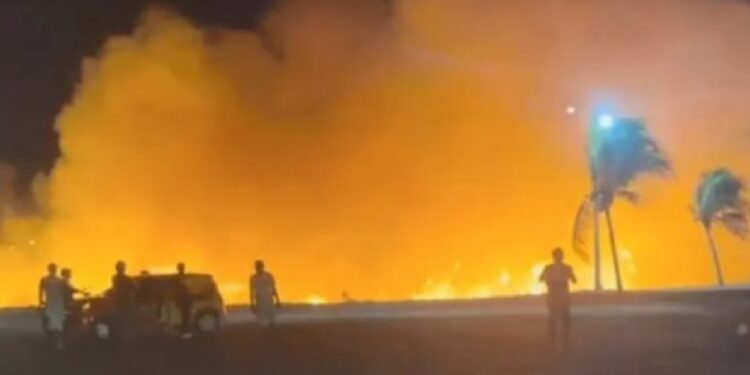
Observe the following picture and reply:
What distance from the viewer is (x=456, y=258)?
257 feet

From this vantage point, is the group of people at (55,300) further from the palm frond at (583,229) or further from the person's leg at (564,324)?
the palm frond at (583,229)

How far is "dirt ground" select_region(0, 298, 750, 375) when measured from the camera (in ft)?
65.6

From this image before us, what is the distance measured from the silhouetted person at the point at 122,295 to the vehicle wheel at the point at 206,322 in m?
1.98

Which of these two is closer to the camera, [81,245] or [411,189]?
[81,245]

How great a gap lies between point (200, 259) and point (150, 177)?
4.50m

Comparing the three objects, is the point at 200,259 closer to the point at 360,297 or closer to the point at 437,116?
the point at 360,297

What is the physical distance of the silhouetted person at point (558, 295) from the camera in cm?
→ 2195

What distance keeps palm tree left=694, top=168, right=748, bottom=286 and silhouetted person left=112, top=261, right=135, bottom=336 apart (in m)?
46.2

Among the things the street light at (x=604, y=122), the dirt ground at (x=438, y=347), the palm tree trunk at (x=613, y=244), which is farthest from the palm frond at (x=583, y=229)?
the dirt ground at (x=438, y=347)

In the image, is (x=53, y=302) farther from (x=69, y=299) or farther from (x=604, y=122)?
(x=604, y=122)

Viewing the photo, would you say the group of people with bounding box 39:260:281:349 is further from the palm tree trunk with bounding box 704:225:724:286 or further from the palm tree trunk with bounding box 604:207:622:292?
the palm tree trunk with bounding box 704:225:724:286

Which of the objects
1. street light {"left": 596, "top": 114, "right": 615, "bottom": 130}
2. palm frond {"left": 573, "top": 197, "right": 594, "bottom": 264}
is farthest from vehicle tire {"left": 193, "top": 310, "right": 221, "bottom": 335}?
palm frond {"left": 573, "top": 197, "right": 594, "bottom": 264}

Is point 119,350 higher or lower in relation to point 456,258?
lower

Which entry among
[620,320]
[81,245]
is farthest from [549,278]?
[81,245]
